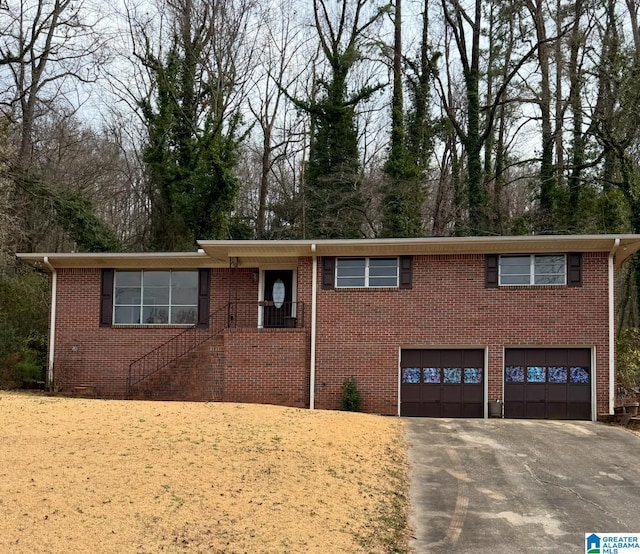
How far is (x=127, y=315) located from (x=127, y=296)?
0.54 metres

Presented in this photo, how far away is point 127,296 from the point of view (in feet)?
66.1

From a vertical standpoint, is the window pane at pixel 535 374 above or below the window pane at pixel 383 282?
below

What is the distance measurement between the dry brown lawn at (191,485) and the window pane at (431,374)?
527 centimetres

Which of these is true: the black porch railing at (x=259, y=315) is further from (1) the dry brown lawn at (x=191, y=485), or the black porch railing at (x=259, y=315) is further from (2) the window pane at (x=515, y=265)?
(1) the dry brown lawn at (x=191, y=485)

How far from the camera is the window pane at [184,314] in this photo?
19.9 meters

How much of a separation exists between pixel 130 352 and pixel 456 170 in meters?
19.6

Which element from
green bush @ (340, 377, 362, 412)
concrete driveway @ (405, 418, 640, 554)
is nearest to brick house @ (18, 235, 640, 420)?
green bush @ (340, 377, 362, 412)

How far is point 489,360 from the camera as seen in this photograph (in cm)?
1767

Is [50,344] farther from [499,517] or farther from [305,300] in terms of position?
[499,517]

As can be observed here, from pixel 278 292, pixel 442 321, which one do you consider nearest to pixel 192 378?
pixel 278 292

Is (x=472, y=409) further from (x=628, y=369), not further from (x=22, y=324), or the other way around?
(x=22, y=324)

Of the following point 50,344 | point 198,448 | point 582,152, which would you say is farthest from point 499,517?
point 582,152

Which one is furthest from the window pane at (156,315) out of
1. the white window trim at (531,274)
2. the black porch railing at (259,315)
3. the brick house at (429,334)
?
the white window trim at (531,274)

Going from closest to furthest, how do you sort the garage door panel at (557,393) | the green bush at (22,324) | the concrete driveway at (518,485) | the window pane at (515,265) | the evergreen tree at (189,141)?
the concrete driveway at (518,485), the garage door panel at (557,393), the window pane at (515,265), the green bush at (22,324), the evergreen tree at (189,141)
